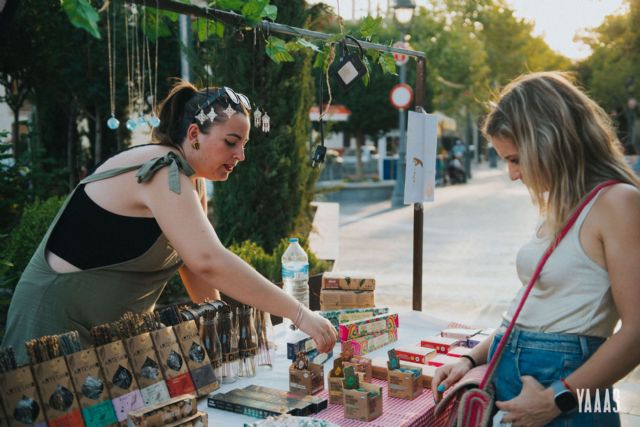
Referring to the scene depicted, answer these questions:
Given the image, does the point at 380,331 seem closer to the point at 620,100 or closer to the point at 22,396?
the point at 22,396

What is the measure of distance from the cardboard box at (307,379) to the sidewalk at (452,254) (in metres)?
2.79

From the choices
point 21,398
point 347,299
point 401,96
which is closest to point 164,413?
Answer: point 21,398

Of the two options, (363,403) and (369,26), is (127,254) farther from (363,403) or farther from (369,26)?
(369,26)

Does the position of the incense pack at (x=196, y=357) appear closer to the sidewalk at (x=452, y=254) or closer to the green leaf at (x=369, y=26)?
the green leaf at (x=369, y=26)

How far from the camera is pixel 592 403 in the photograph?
5.72 feet

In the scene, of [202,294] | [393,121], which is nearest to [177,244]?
[202,294]

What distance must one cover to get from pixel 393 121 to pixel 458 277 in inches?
A: 621

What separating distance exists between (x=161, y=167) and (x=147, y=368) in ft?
2.07

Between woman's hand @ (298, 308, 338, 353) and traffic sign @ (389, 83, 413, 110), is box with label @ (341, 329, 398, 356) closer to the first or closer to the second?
woman's hand @ (298, 308, 338, 353)

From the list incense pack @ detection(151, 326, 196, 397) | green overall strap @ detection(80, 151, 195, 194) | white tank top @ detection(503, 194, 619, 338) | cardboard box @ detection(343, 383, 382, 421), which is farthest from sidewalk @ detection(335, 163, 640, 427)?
green overall strap @ detection(80, 151, 195, 194)

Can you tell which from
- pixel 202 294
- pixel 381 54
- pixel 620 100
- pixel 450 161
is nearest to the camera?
pixel 202 294

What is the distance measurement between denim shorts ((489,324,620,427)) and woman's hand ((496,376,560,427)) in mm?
39

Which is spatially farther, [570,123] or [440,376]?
[440,376]

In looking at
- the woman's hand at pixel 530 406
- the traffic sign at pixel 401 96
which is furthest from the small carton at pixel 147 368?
the traffic sign at pixel 401 96
